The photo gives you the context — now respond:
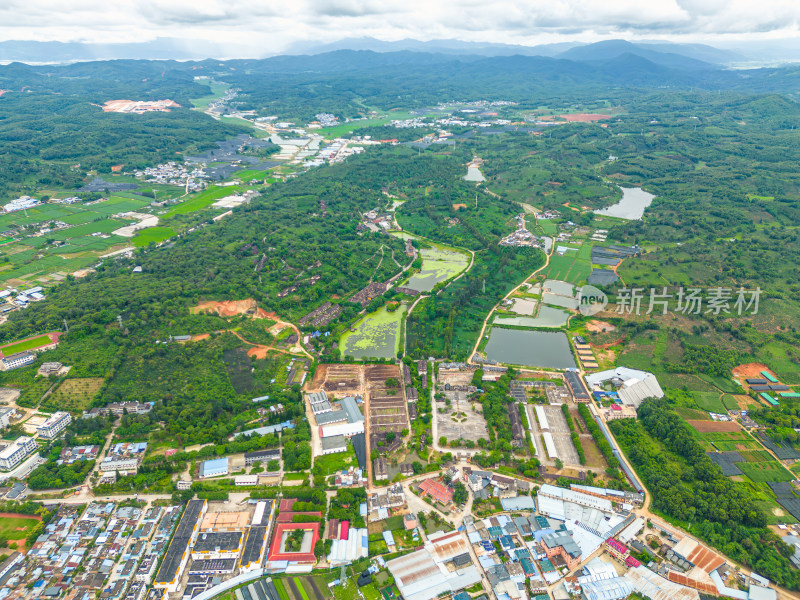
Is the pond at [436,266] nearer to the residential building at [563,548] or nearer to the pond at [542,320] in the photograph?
the pond at [542,320]

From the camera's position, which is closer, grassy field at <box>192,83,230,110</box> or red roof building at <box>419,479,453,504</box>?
red roof building at <box>419,479,453,504</box>

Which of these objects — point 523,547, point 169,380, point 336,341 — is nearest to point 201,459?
point 169,380

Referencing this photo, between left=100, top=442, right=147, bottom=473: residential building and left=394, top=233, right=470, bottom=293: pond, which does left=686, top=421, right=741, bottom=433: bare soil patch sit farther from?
left=100, top=442, right=147, bottom=473: residential building

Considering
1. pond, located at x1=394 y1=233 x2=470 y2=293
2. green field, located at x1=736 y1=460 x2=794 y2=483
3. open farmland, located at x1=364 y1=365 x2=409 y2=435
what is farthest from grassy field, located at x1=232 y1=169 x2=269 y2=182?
green field, located at x1=736 y1=460 x2=794 y2=483

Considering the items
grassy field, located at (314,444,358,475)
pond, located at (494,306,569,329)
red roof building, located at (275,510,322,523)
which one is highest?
red roof building, located at (275,510,322,523)

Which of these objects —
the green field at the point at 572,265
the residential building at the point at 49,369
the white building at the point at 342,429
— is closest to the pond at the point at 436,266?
the green field at the point at 572,265

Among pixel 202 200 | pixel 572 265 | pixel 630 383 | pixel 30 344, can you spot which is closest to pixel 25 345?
pixel 30 344
